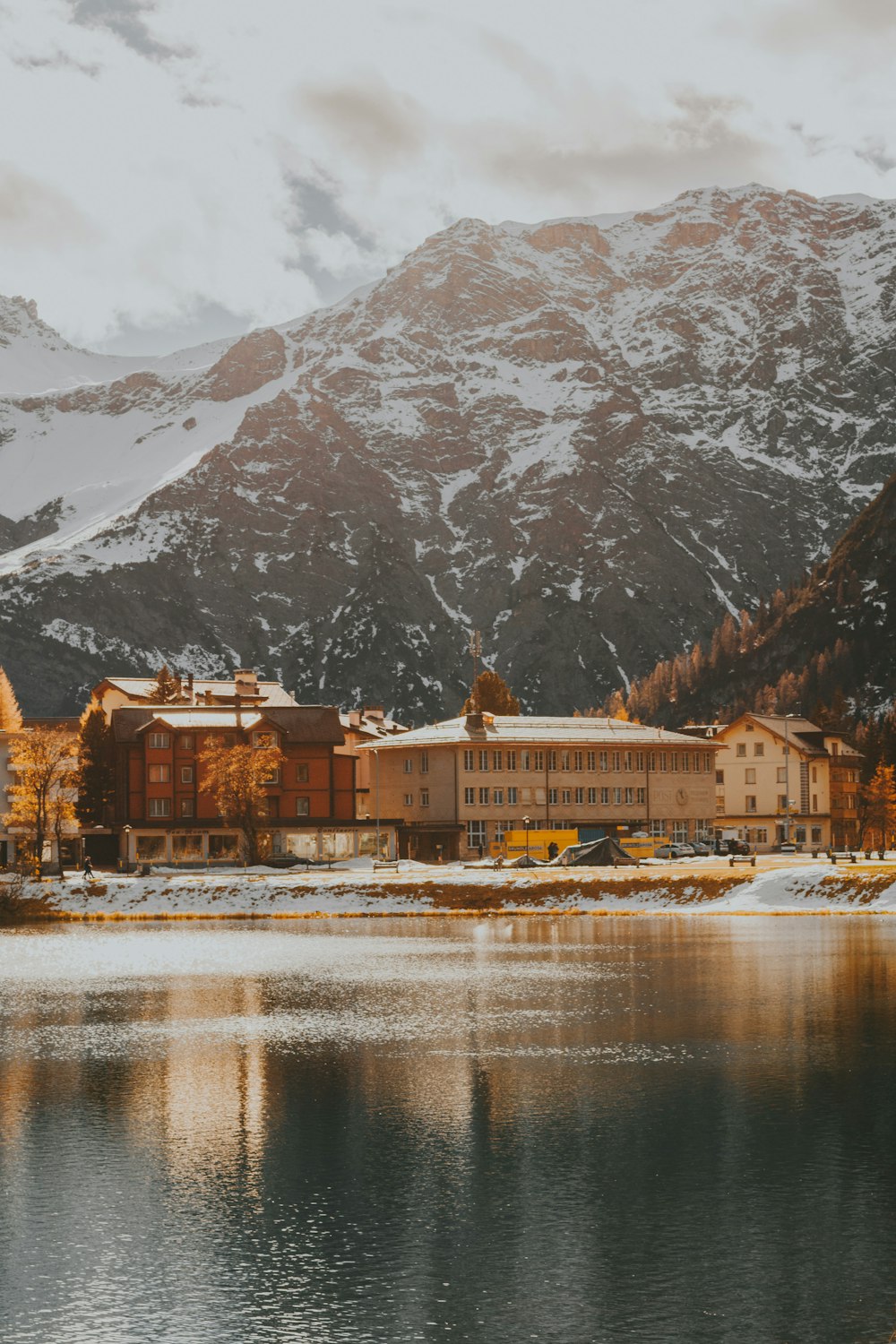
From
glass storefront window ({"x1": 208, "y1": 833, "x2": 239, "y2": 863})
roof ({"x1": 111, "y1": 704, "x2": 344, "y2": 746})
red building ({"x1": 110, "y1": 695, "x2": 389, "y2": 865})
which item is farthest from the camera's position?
roof ({"x1": 111, "y1": 704, "x2": 344, "y2": 746})

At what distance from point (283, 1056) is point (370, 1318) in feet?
75.1

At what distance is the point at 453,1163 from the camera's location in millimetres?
30734

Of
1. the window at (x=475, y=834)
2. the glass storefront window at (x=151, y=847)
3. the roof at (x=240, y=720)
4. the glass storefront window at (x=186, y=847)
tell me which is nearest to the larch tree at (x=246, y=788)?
the glass storefront window at (x=186, y=847)

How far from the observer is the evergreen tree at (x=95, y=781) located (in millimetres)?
162875

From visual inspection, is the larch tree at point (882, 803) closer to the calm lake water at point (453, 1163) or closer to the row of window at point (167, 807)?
the row of window at point (167, 807)

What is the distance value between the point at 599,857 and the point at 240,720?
4375 cm

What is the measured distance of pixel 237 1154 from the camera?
31.8m

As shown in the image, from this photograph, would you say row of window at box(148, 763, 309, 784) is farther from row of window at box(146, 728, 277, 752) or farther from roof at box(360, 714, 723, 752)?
roof at box(360, 714, 723, 752)

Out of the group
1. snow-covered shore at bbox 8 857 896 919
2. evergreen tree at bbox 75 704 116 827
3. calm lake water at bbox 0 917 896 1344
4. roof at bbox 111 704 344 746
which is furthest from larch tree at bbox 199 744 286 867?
calm lake water at bbox 0 917 896 1344

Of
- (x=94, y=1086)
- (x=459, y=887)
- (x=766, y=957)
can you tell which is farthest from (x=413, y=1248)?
(x=459, y=887)

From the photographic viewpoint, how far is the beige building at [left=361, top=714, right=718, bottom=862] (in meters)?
169

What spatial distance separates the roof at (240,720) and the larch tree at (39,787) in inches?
581

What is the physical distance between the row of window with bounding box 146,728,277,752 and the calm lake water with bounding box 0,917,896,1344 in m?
99.2

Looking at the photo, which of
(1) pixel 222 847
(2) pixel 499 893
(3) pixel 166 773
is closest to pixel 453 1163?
(2) pixel 499 893
